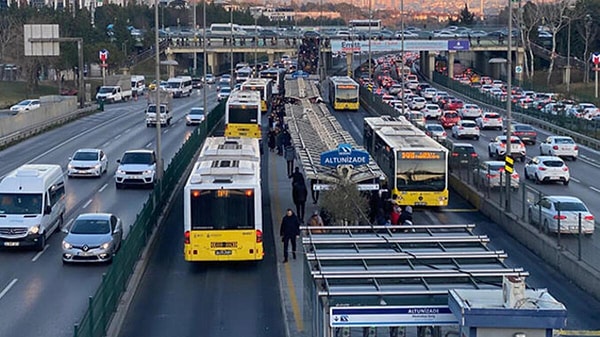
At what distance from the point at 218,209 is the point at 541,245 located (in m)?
9.04

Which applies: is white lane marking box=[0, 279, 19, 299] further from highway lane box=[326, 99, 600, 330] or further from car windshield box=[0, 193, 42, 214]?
highway lane box=[326, 99, 600, 330]

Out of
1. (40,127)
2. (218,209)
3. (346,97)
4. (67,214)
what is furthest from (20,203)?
(346,97)

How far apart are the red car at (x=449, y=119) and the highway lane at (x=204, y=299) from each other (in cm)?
4208

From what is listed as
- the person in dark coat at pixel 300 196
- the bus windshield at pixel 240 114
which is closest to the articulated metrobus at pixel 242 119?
the bus windshield at pixel 240 114

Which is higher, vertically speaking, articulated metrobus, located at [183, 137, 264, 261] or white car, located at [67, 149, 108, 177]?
articulated metrobus, located at [183, 137, 264, 261]

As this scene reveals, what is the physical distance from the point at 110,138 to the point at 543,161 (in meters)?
27.0

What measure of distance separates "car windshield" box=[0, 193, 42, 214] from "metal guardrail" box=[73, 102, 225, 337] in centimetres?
309

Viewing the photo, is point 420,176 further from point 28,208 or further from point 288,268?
point 28,208

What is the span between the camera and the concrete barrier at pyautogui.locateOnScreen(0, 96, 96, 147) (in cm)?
5791

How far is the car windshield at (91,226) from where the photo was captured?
2669 cm

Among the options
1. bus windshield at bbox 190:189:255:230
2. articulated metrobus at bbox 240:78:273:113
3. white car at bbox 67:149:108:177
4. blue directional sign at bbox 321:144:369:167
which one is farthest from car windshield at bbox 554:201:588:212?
articulated metrobus at bbox 240:78:273:113

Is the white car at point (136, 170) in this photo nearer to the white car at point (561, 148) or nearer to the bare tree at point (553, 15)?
the white car at point (561, 148)

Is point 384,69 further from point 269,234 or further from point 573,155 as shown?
point 269,234

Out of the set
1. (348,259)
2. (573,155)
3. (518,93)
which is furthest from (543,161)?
(518,93)
